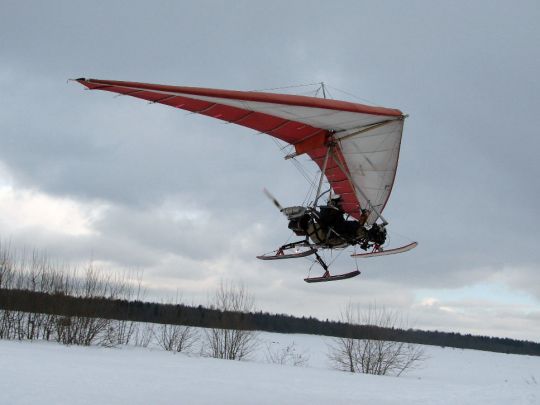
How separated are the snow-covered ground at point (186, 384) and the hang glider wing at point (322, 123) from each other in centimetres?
697

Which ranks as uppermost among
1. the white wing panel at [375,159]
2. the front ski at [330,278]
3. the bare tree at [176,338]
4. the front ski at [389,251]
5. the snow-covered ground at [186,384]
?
the white wing panel at [375,159]

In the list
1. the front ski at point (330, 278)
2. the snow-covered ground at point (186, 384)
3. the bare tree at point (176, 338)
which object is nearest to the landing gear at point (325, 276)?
the front ski at point (330, 278)

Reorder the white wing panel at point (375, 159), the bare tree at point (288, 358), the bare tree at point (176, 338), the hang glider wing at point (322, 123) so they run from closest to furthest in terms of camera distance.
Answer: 1. the hang glider wing at point (322, 123)
2. the white wing panel at point (375, 159)
3. the bare tree at point (288, 358)
4. the bare tree at point (176, 338)

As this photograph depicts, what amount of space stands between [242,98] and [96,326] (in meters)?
22.3

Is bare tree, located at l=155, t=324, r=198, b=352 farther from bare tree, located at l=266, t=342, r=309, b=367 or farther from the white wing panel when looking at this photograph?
the white wing panel

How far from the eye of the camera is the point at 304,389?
1728 cm

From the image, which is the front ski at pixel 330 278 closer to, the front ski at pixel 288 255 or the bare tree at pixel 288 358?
the front ski at pixel 288 255

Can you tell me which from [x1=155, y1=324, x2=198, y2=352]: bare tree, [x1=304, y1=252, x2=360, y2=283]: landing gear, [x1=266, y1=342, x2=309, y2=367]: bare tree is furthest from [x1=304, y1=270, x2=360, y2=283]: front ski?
[x1=155, y1=324, x2=198, y2=352]: bare tree

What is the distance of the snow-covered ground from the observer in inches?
520

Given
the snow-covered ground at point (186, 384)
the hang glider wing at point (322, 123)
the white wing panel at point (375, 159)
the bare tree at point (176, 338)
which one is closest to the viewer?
the hang glider wing at point (322, 123)

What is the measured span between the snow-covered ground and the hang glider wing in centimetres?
697

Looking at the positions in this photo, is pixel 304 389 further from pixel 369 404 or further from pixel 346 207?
pixel 346 207

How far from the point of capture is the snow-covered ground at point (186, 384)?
13211 millimetres

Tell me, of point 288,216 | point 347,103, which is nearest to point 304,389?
point 288,216
